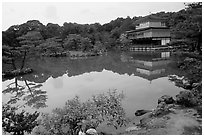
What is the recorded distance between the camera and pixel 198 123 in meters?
3.43

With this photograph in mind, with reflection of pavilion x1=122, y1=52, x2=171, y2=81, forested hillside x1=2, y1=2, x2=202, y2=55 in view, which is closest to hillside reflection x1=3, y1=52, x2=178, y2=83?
reflection of pavilion x1=122, y1=52, x2=171, y2=81

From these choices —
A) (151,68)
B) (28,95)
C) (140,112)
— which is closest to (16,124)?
(140,112)

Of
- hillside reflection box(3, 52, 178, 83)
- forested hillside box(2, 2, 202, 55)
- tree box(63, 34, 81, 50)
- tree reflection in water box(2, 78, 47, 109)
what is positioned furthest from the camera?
tree box(63, 34, 81, 50)

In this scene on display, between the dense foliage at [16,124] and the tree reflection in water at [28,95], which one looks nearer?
the dense foliage at [16,124]

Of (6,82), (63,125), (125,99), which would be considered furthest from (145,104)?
(6,82)

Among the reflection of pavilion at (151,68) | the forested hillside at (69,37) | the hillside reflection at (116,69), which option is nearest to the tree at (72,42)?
the forested hillside at (69,37)

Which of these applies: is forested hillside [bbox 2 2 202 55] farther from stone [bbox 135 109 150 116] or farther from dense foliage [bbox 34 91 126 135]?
stone [bbox 135 109 150 116]

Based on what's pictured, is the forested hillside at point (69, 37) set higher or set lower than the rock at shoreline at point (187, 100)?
higher

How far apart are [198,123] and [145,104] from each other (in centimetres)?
161

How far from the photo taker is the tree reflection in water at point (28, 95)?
5524 mm

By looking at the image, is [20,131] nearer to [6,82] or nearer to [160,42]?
[6,82]

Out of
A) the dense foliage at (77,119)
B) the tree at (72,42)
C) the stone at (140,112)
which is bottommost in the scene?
the stone at (140,112)

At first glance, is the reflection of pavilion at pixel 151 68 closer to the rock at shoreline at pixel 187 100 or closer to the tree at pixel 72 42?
the rock at shoreline at pixel 187 100

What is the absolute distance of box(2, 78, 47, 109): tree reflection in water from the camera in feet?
18.1
